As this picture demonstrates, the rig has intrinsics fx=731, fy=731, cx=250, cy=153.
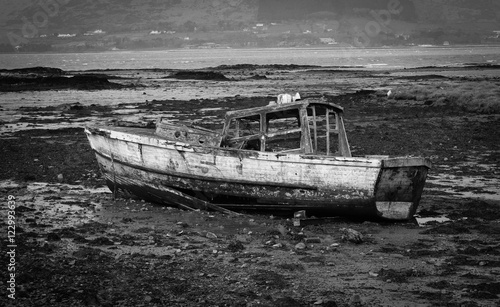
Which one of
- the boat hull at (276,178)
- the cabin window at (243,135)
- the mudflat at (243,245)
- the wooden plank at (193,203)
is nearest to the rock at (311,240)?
the mudflat at (243,245)

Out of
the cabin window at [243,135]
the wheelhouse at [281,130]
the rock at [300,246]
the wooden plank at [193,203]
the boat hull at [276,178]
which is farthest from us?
the cabin window at [243,135]

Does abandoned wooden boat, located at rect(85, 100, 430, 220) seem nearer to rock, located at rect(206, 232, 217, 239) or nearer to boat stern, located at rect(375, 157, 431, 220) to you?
boat stern, located at rect(375, 157, 431, 220)

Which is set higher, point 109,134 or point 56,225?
point 109,134

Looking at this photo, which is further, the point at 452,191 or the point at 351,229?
the point at 452,191

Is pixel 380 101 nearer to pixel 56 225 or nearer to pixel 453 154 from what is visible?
pixel 453 154

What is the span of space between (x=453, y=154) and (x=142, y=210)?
832 centimetres

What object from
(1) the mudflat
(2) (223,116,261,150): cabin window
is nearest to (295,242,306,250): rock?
(1) the mudflat

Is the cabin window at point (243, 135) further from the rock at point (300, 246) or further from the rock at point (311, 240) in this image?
the rock at point (300, 246)

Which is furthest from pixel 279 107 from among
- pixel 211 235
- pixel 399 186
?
pixel 211 235

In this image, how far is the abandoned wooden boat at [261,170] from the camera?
1127 centimetres

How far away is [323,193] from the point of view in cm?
1146

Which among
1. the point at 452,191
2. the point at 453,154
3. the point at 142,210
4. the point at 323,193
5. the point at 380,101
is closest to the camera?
the point at 323,193

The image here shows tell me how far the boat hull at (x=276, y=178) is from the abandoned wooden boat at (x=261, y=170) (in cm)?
2

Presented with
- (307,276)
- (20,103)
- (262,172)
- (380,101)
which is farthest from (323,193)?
(20,103)
